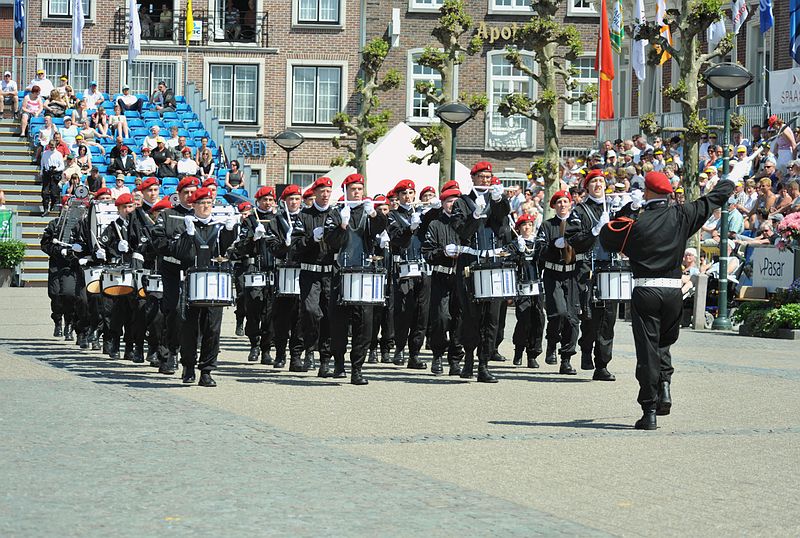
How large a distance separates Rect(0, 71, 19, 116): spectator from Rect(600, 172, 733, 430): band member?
3390 cm

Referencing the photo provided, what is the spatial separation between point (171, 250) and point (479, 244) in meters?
3.09

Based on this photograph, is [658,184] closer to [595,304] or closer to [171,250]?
[595,304]

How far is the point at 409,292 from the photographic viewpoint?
19.2 metres

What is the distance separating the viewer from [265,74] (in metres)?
52.3

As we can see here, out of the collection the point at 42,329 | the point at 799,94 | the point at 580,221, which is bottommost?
the point at 42,329

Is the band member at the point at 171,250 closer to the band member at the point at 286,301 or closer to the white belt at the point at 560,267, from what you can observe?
the band member at the point at 286,301

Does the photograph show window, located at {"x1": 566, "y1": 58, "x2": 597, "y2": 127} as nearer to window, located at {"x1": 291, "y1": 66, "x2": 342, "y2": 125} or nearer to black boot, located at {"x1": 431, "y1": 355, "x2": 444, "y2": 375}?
window, located at {"x1": 291, "y1": 66, "x2": 342, "y2": 125}

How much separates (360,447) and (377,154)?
24020 millimetres

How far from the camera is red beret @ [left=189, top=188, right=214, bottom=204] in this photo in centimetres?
1633

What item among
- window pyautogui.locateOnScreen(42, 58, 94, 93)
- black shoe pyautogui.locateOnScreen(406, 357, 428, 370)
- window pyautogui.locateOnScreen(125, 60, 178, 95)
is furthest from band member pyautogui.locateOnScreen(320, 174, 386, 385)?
window pyautogui.locateOnScreen(42, 58, 94, 93)

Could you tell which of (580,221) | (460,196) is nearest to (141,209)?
(460,196)

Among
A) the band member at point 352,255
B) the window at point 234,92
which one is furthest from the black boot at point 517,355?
the window at point 234,92

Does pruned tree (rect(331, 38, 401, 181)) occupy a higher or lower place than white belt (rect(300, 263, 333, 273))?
higher

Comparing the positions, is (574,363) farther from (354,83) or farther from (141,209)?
(354,83)
